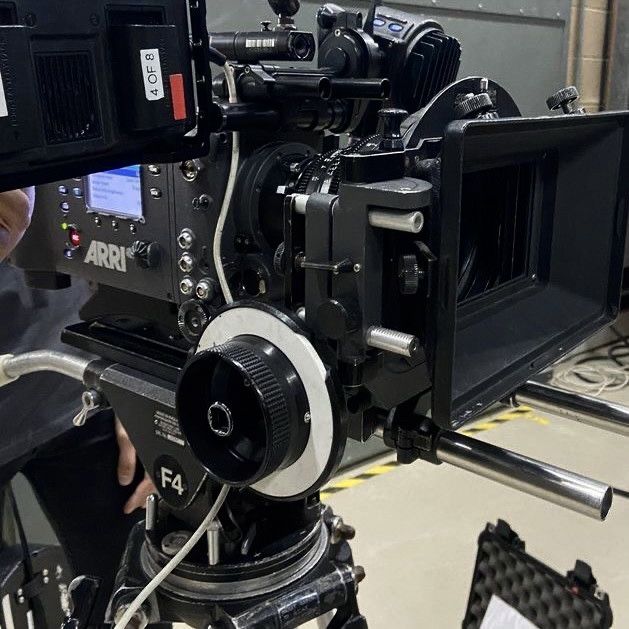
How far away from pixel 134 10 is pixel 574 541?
1854 mm

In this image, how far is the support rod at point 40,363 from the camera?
0.90 metres

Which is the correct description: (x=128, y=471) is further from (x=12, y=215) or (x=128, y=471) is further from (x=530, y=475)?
(x=530, y=475)

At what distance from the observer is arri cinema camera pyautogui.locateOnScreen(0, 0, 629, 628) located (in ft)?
2.09

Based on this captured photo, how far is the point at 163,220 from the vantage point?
0.87 meters

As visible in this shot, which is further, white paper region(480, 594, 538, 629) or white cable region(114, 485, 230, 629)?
white paper region(480, 594, 538, 629)

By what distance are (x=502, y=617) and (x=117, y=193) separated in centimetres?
103

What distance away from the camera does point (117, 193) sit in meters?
0.90

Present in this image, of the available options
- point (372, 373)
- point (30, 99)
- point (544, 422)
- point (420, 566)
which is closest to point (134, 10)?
point (30, 99)

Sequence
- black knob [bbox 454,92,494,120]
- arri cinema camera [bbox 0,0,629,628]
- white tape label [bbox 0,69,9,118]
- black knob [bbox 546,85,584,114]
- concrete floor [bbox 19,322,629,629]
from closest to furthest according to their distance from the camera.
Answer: white tape label [bbox 0,69,9,118]
arri cinema camera [bbox 0,0,629,628]
black knob [bbox 454,92,494,120]
black knob [bbox 546,85,584,114]
concrete floor [bbox 19,322,629,629]

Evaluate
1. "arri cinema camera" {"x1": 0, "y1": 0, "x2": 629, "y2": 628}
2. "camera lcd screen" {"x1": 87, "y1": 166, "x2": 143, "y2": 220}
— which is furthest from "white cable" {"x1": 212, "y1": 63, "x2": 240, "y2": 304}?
"camera lcd screen" {"x1": 87, "y1": 166, "x2": 143, "y2": 220}

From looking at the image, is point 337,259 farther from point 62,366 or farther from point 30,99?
point 62,366

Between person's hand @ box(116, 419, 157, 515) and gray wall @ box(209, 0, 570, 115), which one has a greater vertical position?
gray wall @ box(209, 0, 570, 115)

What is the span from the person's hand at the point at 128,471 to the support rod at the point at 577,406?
748 millimetres

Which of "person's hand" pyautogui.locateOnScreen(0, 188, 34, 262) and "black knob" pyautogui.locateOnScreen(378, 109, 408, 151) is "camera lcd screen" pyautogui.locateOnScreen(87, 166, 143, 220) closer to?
"person's hand" pyautogui.locateOnScreen(0, 188, 34, 262)
